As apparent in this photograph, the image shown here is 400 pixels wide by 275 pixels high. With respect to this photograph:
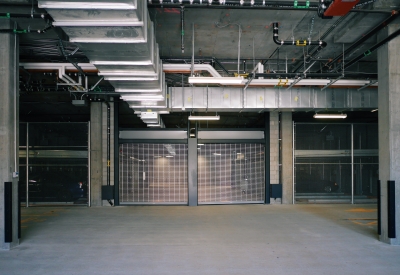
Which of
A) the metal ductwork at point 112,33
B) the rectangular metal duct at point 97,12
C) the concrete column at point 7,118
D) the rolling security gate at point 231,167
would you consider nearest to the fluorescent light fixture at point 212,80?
the metal ductwork at point 112,33

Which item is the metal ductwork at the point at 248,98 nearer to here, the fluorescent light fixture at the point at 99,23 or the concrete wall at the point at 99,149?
the concrete wall at the point at 99,149

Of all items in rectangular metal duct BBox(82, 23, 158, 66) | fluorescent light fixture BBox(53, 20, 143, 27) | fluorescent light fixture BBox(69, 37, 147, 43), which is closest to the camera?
fluorescent light fixture BBox(53, 20, 143, 27)

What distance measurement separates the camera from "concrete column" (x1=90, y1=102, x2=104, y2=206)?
10.6 meters

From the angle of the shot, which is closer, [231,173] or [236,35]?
Result: [236,35]

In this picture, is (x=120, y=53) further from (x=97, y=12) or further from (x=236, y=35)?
(x=236, y=35)

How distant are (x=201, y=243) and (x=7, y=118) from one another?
4.58 metres

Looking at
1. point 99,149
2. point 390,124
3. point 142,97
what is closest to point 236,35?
point 142,97

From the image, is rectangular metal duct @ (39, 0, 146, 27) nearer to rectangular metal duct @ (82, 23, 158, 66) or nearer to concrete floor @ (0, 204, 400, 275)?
rectangular metal duct @ (82, 23, 158, 66)

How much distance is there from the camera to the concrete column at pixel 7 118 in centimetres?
580

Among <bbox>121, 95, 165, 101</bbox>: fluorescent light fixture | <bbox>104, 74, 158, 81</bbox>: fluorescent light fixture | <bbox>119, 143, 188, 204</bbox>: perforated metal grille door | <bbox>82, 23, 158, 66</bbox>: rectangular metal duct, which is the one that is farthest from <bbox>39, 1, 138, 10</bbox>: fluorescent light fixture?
<bbox>119, 143, 188, 204</bbox>: perforated metal grille door

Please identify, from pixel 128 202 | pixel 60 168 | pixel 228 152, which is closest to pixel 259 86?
pixel 228 152

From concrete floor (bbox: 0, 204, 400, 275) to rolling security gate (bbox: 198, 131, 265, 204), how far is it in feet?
4.80

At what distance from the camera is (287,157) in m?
11.0

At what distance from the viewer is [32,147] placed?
11094 millimetres
